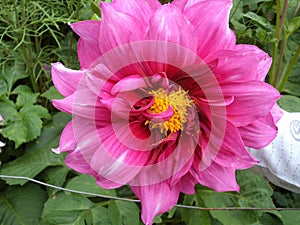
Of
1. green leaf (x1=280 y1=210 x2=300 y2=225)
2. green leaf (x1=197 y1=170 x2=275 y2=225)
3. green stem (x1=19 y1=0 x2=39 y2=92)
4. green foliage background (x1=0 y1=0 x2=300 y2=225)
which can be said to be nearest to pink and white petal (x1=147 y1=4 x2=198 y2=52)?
green foliage background (x1=0 y1=0 x2=300 y2=225)

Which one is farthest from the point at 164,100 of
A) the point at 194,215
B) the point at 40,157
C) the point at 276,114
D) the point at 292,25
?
the point at 40,157

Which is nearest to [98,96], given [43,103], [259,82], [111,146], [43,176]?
[111,146]

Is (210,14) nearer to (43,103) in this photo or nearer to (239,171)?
(239,171)

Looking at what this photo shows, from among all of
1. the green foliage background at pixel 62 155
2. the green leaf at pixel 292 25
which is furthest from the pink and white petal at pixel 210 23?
the green leaf at pixel 292 25

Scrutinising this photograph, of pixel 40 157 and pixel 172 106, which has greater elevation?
pixel 172 106

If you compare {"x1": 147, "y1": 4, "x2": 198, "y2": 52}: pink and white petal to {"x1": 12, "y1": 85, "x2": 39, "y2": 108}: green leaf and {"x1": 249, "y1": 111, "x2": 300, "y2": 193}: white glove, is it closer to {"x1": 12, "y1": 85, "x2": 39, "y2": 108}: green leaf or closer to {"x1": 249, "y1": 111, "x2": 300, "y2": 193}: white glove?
{"x1": 249, "y1": 111, "x2": 300, "y2": 193}: white glove

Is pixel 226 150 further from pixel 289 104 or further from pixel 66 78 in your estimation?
pixel 289 104
